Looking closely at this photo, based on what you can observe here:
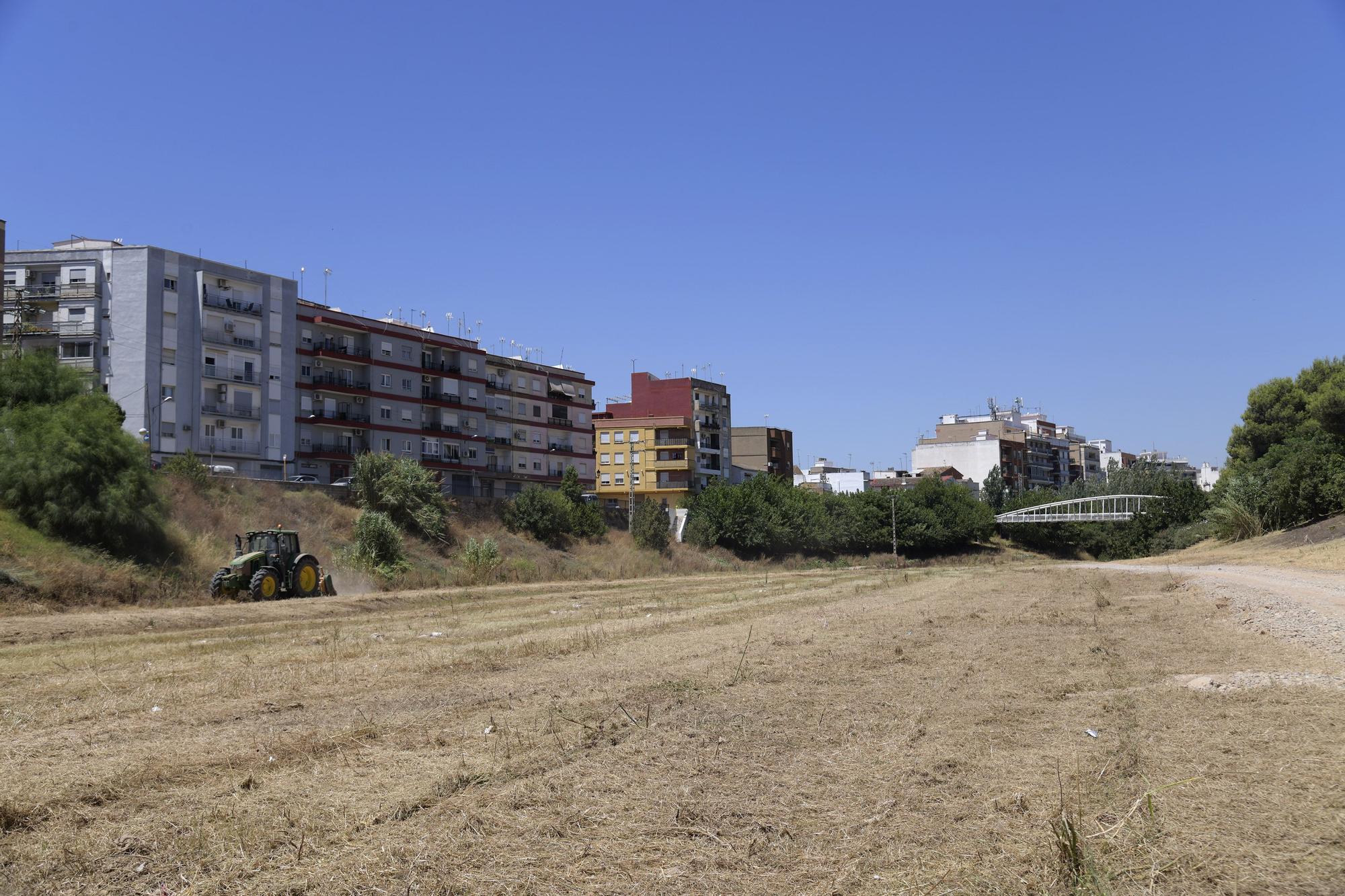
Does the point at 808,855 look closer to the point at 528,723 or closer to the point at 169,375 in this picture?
the point at 528,723

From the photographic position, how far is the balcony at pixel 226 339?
7631cm

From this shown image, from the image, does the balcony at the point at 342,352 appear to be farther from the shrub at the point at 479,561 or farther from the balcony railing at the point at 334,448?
the shrub at the point at 479,561

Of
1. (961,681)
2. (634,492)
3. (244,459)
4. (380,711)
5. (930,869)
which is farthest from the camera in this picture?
(634,492)

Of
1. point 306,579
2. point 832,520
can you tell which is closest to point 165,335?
point 306,579

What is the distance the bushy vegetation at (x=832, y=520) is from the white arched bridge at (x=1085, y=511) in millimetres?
4221

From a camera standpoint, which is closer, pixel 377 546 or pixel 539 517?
pixel 377 546

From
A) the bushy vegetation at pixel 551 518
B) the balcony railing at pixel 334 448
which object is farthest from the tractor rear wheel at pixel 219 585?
the balcony railing at pixel 334 448

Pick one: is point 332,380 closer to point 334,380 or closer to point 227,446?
point 334,380

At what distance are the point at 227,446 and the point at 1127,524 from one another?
88.3 metres

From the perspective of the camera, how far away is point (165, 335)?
73562mm

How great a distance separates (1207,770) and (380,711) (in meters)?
8.72

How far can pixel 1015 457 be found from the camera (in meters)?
184

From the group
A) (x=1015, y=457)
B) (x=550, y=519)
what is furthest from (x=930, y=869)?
(x=1015, y=457)

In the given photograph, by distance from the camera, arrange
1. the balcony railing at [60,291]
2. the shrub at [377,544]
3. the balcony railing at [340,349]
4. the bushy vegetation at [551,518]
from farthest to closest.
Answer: the balcony railing at [340,349]
the bushy vegetation at [551,518]
the balcony railing at [60,291]
the shrub at [377,544]
